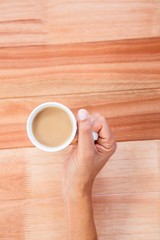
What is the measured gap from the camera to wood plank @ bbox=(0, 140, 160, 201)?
1.23 metres

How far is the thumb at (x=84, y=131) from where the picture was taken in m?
0.90

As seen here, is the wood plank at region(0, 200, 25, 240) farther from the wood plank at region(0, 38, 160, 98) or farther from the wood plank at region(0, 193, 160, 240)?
the wood plank at region(0, 38, 160, 98)

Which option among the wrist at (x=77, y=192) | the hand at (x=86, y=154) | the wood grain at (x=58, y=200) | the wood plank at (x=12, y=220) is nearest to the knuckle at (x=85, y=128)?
the hand at (x=86, y=154)

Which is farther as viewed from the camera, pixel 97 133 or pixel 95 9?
pixel 95 9

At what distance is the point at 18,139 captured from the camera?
4.07 ft

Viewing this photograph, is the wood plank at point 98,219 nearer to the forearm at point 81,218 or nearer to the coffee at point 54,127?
the forearm at point 81,218

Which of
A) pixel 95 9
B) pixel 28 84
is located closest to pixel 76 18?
pixel 95 9

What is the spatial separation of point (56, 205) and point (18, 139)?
0.26 m

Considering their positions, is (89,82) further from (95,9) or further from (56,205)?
(56,205)

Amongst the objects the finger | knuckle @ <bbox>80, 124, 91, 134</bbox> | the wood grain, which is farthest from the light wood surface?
knuckle @ <bbox>80, 124, 91, 134</bbox>

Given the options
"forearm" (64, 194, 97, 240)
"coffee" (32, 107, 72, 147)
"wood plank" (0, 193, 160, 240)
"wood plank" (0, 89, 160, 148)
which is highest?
"coffee" (32, 107, 72, 147)

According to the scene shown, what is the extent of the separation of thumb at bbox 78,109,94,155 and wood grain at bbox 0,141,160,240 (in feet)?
1.01

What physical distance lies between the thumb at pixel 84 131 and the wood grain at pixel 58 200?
1.01ft

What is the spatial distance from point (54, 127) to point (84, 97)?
311 millimetres
